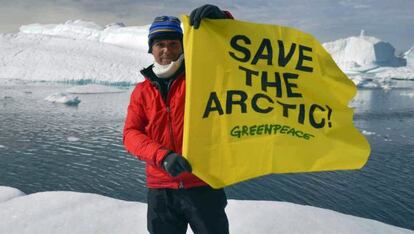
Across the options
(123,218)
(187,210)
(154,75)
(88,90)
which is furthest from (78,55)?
(187,210)

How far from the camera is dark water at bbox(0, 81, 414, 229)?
12.7 m

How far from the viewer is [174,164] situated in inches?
79.3

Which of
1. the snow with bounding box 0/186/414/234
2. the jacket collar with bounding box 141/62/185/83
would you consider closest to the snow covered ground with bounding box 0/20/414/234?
the snow with bounding box 0/186/414/234

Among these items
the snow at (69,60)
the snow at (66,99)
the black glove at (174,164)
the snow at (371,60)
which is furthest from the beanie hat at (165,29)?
the snow at (371,60)

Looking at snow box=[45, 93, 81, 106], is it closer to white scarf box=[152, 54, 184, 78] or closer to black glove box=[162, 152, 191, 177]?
white scarf box=[152, 54, 184, 78]

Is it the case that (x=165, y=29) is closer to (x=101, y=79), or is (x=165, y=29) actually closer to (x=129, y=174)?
(x=129, y=174)

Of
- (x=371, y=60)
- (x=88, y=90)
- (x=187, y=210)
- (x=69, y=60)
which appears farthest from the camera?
(x=371, y=60)

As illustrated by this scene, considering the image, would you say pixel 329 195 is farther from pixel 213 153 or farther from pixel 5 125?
pixel 5 125

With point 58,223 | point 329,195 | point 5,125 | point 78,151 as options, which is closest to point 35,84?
point 5,125

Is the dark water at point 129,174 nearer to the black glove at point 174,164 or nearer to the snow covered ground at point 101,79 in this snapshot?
the snow covered ground at point 101,79

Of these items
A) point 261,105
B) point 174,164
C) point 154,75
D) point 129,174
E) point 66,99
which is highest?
point 154,75

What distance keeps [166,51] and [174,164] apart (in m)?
0.75

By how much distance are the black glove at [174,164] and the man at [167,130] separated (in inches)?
4.1

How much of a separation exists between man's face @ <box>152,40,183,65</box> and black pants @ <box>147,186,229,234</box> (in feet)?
2.91
